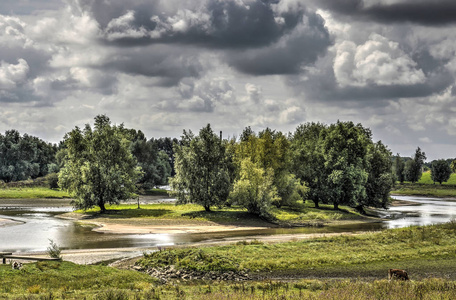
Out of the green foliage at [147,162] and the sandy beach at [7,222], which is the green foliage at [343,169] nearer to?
the sandy beach at [7,222]

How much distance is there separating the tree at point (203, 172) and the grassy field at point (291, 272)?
106 feet

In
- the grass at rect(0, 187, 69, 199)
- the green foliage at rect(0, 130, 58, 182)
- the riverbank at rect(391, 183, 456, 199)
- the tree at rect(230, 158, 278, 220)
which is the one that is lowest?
the riverbank at rect(391, 183, 456, 199)

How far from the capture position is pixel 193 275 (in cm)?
3180

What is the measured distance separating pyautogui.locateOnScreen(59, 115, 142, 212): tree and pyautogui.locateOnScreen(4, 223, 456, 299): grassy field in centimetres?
4418

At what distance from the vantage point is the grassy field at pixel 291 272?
21.7 metres

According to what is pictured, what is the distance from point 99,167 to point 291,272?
55.1 meters

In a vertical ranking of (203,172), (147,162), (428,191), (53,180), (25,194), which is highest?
(147,162)

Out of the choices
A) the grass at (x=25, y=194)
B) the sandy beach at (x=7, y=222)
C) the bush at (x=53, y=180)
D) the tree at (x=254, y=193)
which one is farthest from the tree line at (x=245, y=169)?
the bush at (x=53, y=180)

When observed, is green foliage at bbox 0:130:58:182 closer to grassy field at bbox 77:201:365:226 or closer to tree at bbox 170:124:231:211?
grassy field at bbox 77:201:365:226

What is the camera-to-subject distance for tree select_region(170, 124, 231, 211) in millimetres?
74188

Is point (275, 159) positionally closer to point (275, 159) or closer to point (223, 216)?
point (275, 159)

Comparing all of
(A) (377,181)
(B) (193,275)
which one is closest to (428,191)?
(A) (377,181)

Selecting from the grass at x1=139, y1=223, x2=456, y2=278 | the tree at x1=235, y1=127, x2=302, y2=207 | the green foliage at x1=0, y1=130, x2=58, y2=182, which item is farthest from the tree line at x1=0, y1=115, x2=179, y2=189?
the grass at x1=139, y1=223, x2=456, y2=278

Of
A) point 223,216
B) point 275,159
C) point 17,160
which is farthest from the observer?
point 17,160
